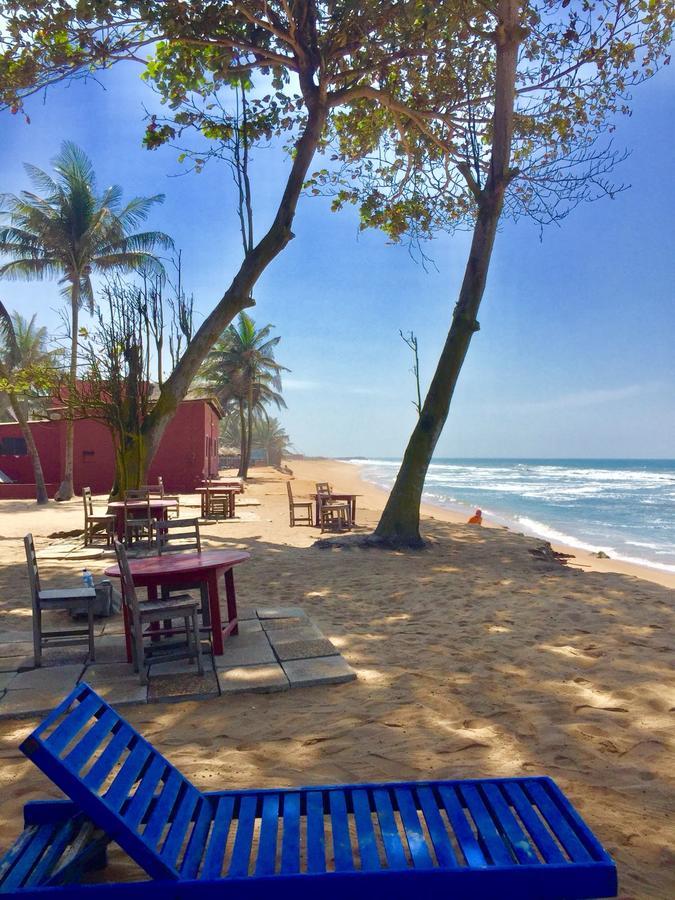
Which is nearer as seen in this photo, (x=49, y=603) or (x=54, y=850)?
(x=54, y=850)

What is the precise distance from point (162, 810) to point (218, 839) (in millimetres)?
195

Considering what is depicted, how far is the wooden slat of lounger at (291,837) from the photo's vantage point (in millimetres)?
1750

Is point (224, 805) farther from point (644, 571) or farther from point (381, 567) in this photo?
point (644, 571)

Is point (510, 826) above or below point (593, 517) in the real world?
above

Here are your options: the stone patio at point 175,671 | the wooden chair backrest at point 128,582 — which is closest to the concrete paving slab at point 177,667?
the stone patio at point 175,671

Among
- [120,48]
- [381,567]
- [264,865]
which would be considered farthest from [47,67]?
[264,865]

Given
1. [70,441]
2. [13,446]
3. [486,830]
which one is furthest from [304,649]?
[13,446]

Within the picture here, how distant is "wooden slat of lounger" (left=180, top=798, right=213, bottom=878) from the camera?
1.78 metres

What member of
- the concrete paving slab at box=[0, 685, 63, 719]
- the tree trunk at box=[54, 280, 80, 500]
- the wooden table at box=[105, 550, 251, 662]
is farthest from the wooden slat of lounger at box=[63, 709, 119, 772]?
the tree trunk at box=[54, 280, 80, 500]

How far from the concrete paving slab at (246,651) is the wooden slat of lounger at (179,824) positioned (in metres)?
2.11

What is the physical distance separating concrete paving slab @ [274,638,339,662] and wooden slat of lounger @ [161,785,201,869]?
2.19m

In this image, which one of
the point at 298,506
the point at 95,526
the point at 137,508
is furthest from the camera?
the point at 298,506

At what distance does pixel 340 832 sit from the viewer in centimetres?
195

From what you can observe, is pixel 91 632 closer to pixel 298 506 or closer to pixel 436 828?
pixel 436 828
